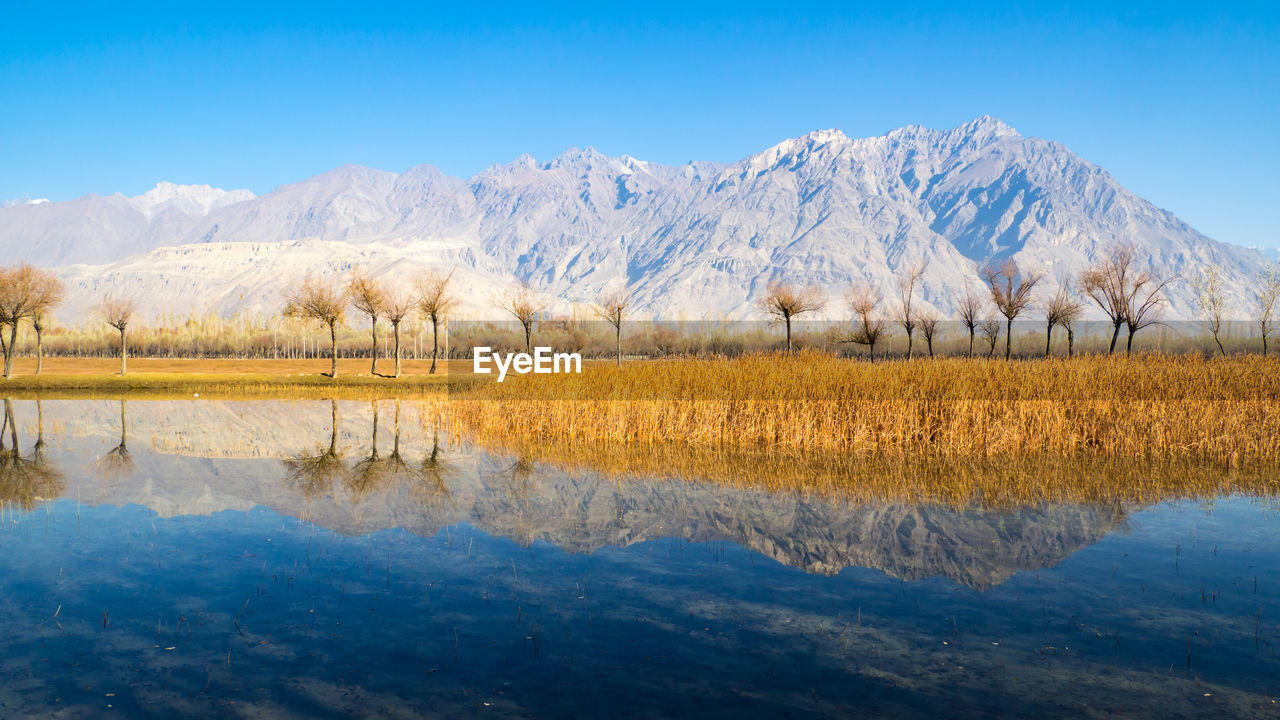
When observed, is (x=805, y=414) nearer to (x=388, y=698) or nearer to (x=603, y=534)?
(x=603, y=534)

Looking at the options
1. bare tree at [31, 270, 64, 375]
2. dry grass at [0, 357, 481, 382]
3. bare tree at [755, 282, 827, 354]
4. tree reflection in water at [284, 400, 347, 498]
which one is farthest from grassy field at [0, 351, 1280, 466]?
bare tree at [31, 270, 64, 375]

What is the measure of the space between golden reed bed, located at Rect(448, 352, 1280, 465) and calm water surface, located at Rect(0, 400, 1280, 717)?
4.97 m

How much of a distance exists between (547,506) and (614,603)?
449 centimetres

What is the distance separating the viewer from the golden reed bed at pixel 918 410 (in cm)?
1748

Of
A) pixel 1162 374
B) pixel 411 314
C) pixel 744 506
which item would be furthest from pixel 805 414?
pixel 411 314

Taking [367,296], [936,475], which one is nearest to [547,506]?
[936,475]

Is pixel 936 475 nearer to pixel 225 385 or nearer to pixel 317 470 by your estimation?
pixel 317 470

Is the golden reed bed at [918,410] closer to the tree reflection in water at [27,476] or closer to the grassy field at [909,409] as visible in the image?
Answer: the grassy field at [909,409]

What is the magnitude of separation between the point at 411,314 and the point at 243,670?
79.4m

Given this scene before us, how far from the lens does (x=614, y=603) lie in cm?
794

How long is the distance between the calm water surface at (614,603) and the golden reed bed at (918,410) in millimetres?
4965

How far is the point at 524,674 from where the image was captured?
623 centimetres

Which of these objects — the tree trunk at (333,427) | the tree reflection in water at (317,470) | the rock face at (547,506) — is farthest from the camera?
the tree trunk at (333,427)

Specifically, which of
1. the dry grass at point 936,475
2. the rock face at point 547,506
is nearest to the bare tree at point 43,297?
the rock face at point 547,506
